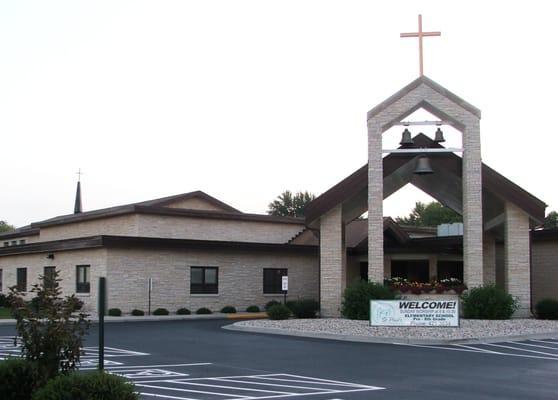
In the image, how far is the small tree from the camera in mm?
9875

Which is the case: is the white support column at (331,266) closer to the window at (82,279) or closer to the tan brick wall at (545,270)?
the tan brick wall at (545,270)

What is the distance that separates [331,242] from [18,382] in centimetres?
2189

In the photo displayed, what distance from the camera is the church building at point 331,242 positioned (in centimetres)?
2927

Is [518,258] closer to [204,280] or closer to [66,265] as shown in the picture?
[204,280]

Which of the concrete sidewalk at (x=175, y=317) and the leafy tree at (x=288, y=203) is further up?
the leafy tree at (x=288, y=203)

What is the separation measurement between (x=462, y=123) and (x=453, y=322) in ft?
28.8

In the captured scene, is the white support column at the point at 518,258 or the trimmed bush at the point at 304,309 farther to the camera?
the trimmed bush at the point at 304,309

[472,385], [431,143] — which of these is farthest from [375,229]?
[472,385]

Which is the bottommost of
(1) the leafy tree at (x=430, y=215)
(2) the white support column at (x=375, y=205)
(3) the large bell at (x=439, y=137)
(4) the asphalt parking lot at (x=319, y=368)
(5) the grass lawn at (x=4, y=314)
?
(4) the asphalt parking lot at (x=319, y=368)

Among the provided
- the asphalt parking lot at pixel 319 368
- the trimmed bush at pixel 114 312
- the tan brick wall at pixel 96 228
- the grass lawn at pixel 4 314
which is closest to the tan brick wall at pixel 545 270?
the asphalt parking lot at pixel 319 368

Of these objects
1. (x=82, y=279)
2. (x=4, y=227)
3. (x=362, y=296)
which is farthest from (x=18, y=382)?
(x=4, y=227)

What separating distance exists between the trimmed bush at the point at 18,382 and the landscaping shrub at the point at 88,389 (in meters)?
1.01

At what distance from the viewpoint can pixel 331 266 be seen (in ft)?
101

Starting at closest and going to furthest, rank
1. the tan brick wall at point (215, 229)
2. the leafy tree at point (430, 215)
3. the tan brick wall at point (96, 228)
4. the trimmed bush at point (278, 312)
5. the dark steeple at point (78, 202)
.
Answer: the trimmed bush at point (278, 312) → the tan brick wall at point (96, 228) → the tan brick wall at point (215, 229) → the dark steeple at point (78, 202) → the leafy tree at point (430, 215)
